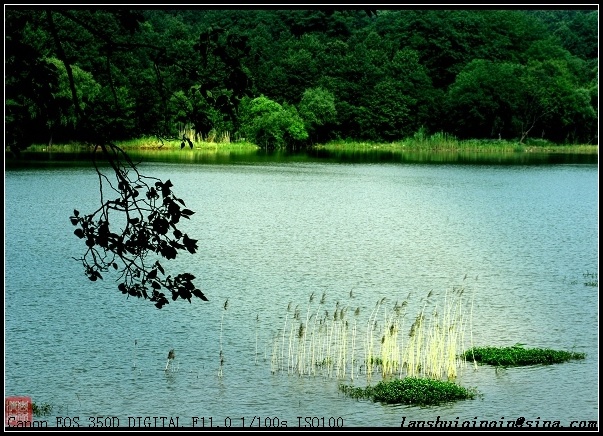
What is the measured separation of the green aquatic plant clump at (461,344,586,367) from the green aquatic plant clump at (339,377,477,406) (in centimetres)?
142

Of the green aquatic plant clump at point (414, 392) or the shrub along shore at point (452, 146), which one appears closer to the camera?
the green aquatic plant clump at point (414, 392)

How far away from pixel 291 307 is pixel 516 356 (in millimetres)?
4360

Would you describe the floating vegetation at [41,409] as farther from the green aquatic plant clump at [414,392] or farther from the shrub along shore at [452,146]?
the shrub along shore at [452,146]

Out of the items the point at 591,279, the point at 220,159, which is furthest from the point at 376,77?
the point at 591,279

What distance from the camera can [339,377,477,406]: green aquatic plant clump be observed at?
10711 mm

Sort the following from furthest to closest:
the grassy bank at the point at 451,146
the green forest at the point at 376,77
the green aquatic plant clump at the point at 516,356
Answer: the grassy bank at the point at 451,146 → the green forest at the point at 376,77 → the green aquatic plant clump at the point at 516,356

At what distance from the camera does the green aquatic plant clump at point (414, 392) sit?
422 inches

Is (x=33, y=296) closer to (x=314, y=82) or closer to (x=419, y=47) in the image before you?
(x=314, y=82)

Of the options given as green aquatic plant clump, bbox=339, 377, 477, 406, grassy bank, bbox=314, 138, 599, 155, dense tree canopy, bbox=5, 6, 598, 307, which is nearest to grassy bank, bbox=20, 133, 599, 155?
grassy bank, bbox=314, 138, 599, 155

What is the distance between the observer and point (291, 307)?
15.8m

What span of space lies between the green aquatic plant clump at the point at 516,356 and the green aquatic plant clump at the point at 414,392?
142 cm

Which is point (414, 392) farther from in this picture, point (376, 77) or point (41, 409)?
point (376, 77)

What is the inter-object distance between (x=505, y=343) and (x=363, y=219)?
16.0 meters

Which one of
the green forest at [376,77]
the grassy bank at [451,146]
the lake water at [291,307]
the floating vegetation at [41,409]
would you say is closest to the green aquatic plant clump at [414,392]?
the lake water at [291,307]
